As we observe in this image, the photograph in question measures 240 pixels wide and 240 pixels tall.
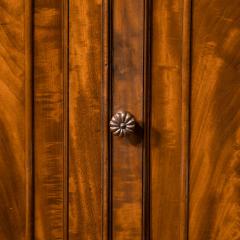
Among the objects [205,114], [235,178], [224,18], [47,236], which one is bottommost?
[47,236]

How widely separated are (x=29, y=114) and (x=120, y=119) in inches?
6.3

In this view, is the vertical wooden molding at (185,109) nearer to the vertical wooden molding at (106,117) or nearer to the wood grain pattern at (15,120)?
the vertical wooden molding at (106,117)

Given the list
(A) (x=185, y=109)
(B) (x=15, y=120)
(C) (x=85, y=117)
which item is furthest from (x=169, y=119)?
(B) (x=15, y=120)

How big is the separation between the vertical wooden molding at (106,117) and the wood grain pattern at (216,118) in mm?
137

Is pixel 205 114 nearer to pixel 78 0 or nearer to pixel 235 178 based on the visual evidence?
pixel 235 178

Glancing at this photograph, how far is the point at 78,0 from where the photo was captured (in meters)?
0.74

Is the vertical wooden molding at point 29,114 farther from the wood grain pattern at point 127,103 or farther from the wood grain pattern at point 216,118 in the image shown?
the wood grain pattern at point 216,118

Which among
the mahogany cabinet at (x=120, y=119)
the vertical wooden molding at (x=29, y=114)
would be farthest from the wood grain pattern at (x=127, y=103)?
the vertical wooden molding at (x=29, y=114)

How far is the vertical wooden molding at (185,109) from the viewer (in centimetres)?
72

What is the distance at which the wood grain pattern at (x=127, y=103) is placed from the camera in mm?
730

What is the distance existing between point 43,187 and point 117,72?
0.76ft

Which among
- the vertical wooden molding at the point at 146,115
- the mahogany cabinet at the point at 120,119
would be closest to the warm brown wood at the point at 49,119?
the mahogany cabinet at the point at 120,119

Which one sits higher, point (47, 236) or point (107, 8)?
point (107, 8)

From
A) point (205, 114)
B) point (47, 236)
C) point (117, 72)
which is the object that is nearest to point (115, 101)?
point (117, 72)
